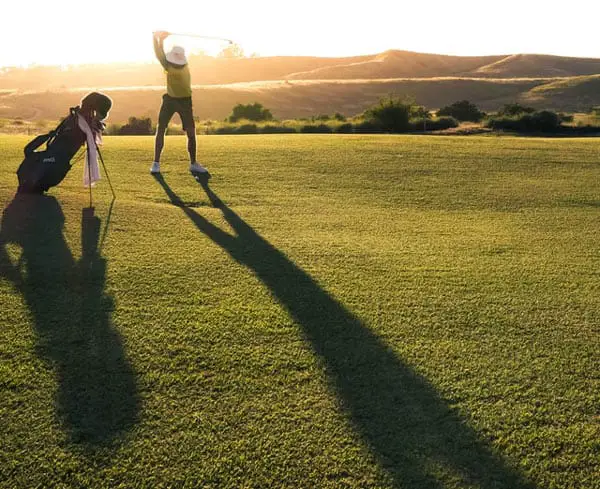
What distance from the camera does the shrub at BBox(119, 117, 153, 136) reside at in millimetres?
20844

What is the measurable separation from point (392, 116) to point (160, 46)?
16.9m

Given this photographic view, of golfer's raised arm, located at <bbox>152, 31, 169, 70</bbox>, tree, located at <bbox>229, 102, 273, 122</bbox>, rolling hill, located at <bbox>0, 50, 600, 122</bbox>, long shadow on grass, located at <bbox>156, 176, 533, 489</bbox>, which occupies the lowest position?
long shadow on grass, located at <bbox>156, 176, 533, 489</bbox>

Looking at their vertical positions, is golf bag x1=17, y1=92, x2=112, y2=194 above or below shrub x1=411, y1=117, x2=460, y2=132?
below

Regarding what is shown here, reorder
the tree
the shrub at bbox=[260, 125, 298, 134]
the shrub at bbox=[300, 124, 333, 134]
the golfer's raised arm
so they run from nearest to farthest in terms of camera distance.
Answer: the golfer's raised arm
the shrub at bbox=[260, 125, 298, 134]
the shrub at bbox=[300, 124, 333, 134]
the tree

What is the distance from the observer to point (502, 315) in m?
3.54

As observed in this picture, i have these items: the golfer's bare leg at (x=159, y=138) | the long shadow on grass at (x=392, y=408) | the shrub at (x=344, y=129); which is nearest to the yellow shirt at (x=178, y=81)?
the golfer's bare leg at (x=159, y=138)

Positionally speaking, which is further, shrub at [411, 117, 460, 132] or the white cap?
shrub at [411, 117, 460, 132]

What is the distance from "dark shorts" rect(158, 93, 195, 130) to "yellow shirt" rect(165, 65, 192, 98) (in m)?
0.08

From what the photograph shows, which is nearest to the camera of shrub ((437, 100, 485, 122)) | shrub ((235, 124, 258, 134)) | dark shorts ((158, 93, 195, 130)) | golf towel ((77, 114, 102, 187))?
golf towel ((77, 114, 102, 187))

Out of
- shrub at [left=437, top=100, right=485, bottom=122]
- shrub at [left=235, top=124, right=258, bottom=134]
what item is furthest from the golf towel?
shrub at [left=437, top=100, right=485, bottom=122]

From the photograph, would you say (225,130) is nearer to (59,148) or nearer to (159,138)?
(159,138)

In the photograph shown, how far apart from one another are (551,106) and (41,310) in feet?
211

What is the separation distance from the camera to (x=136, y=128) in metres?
21.5

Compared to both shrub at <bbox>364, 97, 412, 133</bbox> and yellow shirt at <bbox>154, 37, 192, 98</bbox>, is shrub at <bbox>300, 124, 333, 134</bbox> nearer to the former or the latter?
shrub at <bbox>364, 97, 412, 133</bbox>
